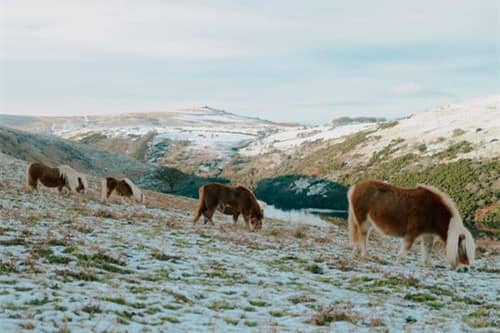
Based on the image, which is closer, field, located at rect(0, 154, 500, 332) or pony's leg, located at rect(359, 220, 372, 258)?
field, located at rect(0, 154, 500, 332)

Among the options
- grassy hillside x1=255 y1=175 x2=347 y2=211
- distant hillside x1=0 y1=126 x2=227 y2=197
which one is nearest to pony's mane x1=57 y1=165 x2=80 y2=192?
distant hillside x1=0 y1=126 x2=227 y2=197

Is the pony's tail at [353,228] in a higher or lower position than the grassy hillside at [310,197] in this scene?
higher

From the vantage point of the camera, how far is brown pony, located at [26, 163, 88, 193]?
26.8m

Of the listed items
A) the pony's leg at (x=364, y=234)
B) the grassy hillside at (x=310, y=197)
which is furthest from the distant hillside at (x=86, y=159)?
the pony's leg at (x=364, y=234)

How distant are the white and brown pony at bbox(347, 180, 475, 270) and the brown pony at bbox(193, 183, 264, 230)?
6.93 metres

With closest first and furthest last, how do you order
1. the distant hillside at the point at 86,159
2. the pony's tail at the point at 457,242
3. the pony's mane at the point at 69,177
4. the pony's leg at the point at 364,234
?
the pony's tail at the point at 457,242, the pony's leg at the point at 364,234, the pony's mane at the point at 69,177, the distant hillside at the point at 86,159

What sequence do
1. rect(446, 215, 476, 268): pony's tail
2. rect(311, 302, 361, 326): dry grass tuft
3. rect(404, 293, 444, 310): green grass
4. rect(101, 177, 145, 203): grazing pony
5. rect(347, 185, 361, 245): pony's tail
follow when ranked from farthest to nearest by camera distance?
rect(101, 177, 145, 203): grazing pony < rect(347, 185, 361, 245): pony's tail < rect(446, 215, 476, 268): pony's tail < rect(404, 293, 444, 310): green grass < rect(311, 302, 361, 326): dry grass tuft

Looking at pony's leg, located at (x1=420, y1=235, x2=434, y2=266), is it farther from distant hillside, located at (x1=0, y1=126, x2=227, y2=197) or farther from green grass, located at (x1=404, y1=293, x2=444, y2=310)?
distant hillside, located at (x1=0, y1=126, x2=227, y2=197)

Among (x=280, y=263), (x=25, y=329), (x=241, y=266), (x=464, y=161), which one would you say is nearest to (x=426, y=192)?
(x=280, y=263)

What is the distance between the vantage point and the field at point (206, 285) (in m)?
8.29

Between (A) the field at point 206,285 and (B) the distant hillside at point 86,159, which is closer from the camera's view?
(A) the field at point 206,285

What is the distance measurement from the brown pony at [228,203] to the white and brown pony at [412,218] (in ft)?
22.7

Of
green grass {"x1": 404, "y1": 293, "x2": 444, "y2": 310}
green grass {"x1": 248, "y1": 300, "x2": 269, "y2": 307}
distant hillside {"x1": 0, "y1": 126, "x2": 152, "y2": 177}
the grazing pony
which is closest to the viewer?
green grass {"x1": 248, "y1": 300, "x2": 269, "y2": 307}

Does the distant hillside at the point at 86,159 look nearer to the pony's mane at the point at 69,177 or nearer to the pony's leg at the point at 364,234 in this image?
the pony's mane at the point at 69,177
